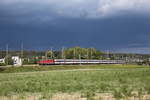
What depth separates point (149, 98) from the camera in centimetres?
1227

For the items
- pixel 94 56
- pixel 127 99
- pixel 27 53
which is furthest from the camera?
pixel 27 53

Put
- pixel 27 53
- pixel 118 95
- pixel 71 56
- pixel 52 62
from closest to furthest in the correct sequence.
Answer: pixel 118 95 → pixel 52 62 → pixel 71 56 → pixel 27 53

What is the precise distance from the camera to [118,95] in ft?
43.0

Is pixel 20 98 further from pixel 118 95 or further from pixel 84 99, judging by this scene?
pixel 118 95

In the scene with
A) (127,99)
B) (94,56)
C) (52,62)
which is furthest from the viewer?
(94,56)

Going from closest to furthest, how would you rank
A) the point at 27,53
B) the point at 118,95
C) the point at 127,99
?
the point at 127,99, the point at 118,95, the point at 27,53

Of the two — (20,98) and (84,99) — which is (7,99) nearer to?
(20,98)

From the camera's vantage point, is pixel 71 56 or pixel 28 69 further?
pixel 71 56

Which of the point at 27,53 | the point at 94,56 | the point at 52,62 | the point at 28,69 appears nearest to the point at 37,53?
the point at 27,53

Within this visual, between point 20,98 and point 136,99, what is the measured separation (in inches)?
213

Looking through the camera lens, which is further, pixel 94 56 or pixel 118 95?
pixel 94 56

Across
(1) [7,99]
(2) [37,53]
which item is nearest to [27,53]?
(2) [37,53]

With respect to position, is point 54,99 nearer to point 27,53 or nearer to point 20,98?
point 20,98

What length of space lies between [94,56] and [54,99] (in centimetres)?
14369
